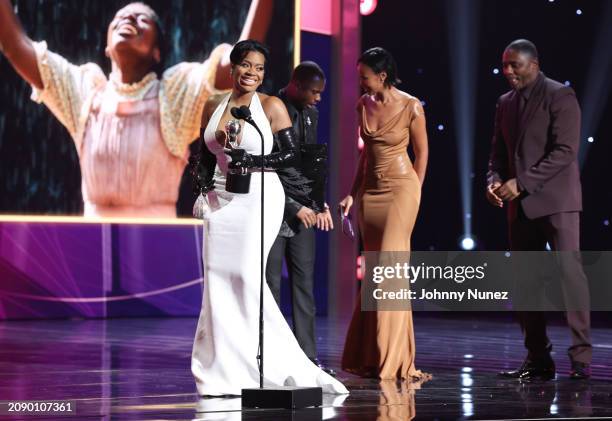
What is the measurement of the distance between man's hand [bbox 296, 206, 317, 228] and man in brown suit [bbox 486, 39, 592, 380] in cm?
102

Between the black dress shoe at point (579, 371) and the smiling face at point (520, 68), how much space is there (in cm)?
146

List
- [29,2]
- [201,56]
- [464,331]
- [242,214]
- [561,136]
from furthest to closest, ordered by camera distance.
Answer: [201,56], [29,2], [464,331], [561,136], [242,214]

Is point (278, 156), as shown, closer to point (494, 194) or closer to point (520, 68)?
point (494, 194)

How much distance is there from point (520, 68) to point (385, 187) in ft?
3.05

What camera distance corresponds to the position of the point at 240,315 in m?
4.52

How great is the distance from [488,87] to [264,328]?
705 cm

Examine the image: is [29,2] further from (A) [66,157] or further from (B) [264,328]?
(B) [264,328]

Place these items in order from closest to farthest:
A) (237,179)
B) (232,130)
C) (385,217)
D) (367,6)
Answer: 1. (232,130)
2. (237,179)
3. (385,217)
4. (367,6)

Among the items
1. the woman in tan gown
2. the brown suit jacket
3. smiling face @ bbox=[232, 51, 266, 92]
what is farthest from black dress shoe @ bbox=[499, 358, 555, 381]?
smiling face @ bbox=[232, 51, 266, 92]

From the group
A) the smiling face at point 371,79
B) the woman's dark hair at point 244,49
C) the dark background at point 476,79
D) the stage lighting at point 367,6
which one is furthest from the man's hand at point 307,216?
the stage lighting at point 367,6

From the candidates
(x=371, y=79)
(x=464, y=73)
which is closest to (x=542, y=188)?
(x=371, y=79)

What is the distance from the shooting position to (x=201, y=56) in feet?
33.4

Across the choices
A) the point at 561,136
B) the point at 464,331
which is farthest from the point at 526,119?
the point at 464,331

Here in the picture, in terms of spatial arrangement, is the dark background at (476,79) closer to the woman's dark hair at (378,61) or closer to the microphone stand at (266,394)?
the woman's dark hair at (378,61)
